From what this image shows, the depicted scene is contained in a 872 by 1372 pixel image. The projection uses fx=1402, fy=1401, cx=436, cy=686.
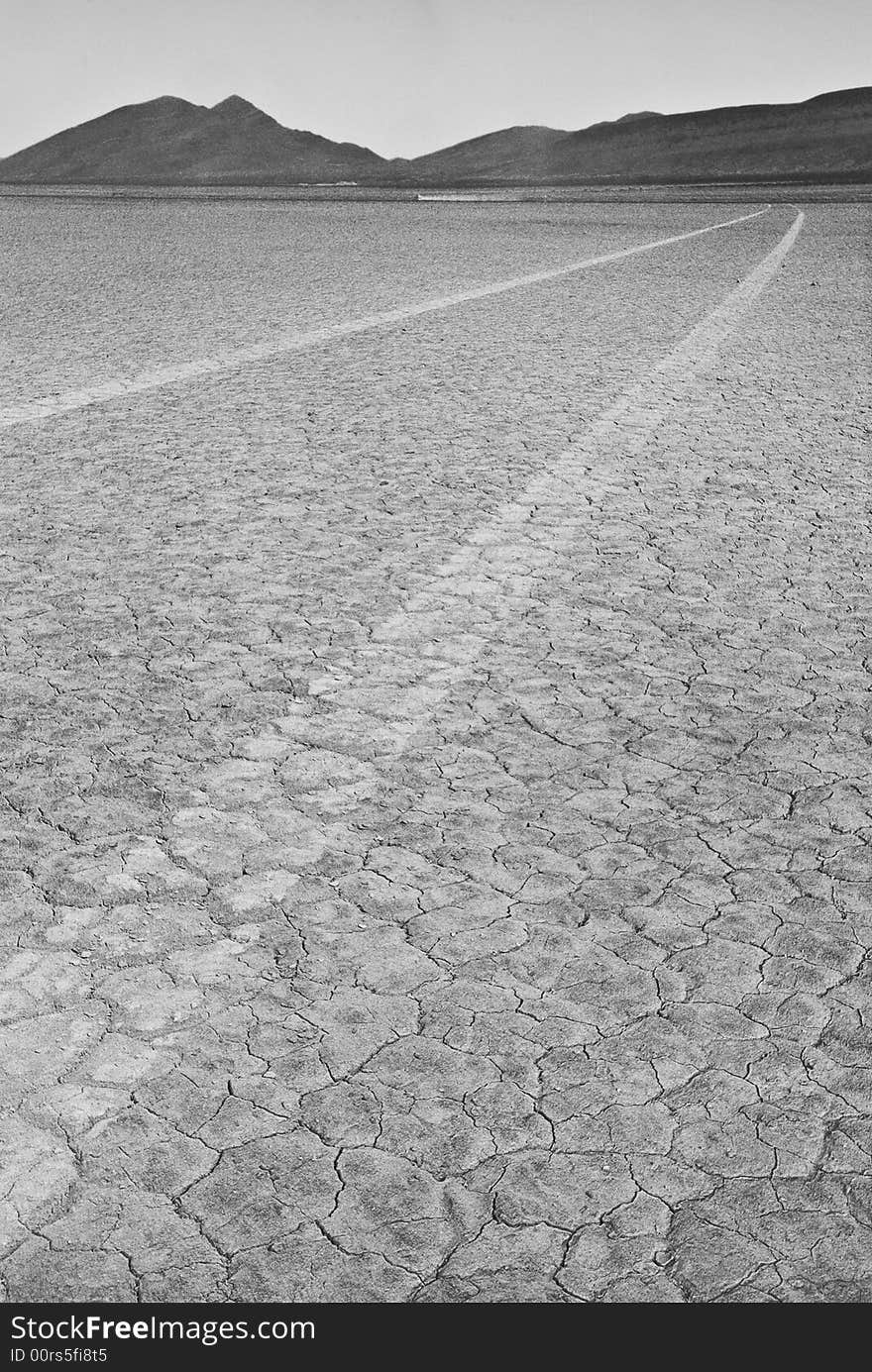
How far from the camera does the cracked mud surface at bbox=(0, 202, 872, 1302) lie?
164 cm

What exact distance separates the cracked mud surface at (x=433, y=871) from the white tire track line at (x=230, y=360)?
0.68 meters

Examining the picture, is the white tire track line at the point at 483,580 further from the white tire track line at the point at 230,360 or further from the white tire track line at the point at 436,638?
the white tire track line at the point at 230,360

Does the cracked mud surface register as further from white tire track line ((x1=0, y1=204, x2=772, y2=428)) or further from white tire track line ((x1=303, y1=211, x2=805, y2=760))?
Result: white tire track line ((x1=0, y1=204, x2=772, y2=428))

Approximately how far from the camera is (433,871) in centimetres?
242

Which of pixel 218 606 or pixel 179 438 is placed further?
pixel 179 438

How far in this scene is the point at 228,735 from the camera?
2947 mm

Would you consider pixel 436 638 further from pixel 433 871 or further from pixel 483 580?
pixel 433 871

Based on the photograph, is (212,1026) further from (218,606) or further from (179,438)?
(179,438)

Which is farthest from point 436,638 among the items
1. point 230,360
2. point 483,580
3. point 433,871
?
point 230,360

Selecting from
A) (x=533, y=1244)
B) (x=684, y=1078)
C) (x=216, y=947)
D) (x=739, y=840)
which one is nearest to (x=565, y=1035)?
(x=684, y=1078)

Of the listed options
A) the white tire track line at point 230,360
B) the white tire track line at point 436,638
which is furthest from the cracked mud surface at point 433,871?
the white tire track line at point 230,360

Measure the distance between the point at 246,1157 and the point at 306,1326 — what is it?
0.27 meters

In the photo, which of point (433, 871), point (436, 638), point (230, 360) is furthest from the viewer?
point (230, 360)

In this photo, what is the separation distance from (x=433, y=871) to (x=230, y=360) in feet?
20.4
